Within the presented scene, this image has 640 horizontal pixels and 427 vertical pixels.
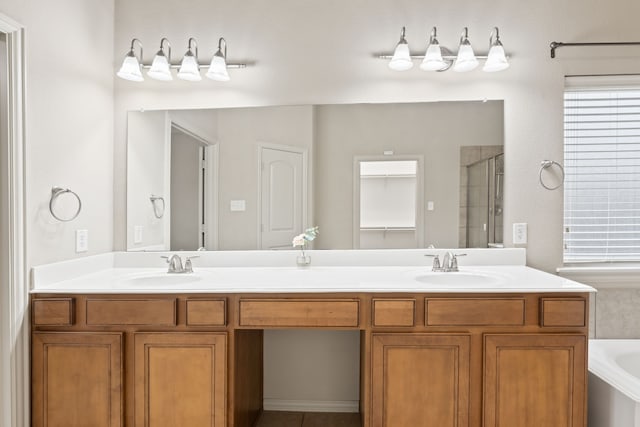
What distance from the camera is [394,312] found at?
1.82 meters

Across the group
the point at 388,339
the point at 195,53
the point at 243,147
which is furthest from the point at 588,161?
the point at 195,53

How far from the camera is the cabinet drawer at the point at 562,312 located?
1792mm

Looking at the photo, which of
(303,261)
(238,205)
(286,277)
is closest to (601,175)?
(303,261)

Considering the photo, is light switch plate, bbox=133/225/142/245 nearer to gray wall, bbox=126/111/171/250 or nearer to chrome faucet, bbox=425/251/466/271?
gray wall, bbox=126/111/171/250

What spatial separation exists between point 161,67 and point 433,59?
146cm

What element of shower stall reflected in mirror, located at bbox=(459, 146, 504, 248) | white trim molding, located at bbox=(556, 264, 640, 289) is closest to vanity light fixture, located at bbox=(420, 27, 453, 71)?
shower stall reflected in mirror, located at bbox=(459, 146, 504, 248)

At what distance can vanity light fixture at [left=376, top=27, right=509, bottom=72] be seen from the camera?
2.24 metres

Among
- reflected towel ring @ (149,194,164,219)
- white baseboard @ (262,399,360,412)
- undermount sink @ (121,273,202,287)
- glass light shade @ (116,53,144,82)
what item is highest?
glass light shade @ (116,53,144,82)

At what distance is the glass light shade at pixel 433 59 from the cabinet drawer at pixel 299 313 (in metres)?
1.32

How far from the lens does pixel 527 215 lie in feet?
7.77

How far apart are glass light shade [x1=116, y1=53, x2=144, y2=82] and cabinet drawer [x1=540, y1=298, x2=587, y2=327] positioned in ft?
7.53

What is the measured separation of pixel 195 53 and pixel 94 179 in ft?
2.91

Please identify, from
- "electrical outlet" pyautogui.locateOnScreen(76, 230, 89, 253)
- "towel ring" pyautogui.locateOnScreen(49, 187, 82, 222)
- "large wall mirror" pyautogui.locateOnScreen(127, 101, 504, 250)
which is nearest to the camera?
"towel ring" pyautogui.locateOnScreen(49, 187, 82, 222)

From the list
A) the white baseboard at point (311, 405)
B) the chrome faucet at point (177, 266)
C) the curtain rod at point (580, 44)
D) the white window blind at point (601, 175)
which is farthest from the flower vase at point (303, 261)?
the curtain rod at point (580, 44)
